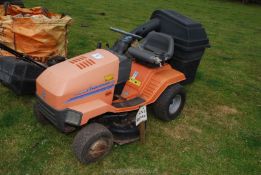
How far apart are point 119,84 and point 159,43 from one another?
1.13 metres

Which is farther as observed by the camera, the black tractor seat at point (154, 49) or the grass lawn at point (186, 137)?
the black tractor seat at point (154, 49)

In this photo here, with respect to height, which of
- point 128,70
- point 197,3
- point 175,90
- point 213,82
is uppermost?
point 128,70

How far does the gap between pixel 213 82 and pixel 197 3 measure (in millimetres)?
12998

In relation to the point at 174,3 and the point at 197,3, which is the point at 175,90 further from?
the point at 197,3

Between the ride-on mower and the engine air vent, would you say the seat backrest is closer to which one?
the ride-on mower

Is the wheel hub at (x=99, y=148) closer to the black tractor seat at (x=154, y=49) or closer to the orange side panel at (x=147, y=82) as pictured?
the orange side panel at (x=147, y=82)

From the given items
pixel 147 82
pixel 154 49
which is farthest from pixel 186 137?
pixel 154 49

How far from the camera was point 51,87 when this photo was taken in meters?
3.89

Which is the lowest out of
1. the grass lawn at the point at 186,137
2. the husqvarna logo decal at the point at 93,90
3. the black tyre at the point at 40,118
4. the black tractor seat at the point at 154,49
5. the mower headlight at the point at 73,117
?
the grass lawn at the point at 186,137

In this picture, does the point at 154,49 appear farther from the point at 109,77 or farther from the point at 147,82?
the point at 109,77

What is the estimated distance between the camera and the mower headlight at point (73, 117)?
375 cm

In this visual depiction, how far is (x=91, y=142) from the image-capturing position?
12.8 ft

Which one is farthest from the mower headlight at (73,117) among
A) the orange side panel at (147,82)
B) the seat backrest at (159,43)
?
the seat backrest at (159,43)

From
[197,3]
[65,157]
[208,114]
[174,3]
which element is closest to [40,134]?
[65,157]
